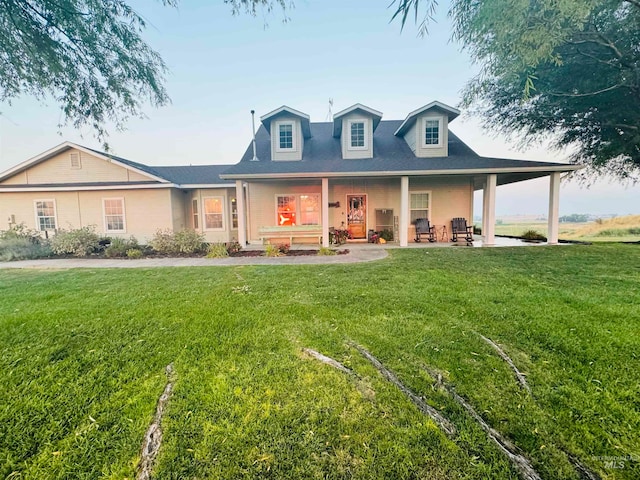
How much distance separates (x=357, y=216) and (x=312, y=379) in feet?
34.6

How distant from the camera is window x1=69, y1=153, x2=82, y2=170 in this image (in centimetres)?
1218

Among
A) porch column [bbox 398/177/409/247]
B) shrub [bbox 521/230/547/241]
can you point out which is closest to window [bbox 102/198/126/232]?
porch column [bbox 398/177/409/247]

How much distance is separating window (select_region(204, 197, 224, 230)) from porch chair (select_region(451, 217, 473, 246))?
10251 millimetres

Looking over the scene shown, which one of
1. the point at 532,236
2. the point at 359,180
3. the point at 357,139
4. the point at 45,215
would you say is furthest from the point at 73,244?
the point at 532,236

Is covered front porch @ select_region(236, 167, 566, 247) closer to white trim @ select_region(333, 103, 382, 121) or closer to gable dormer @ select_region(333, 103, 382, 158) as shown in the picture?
gable dormer @ select_region(333, 103, 382, 158)

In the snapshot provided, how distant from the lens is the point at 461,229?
11.8 m

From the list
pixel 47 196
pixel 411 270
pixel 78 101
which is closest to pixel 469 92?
pixel 411 270

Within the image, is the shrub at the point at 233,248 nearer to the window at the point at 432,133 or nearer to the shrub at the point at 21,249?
the shrub at the point at 21,249

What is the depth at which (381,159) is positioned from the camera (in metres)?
11.8

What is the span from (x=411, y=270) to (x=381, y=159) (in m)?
6.62

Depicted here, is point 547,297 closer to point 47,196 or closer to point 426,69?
point 426,69

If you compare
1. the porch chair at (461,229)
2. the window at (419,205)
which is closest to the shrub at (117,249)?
the window at (419,205)

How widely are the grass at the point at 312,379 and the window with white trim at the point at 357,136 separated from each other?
8451 mm

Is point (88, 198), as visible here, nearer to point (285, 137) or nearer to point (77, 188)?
point (77, 188)
